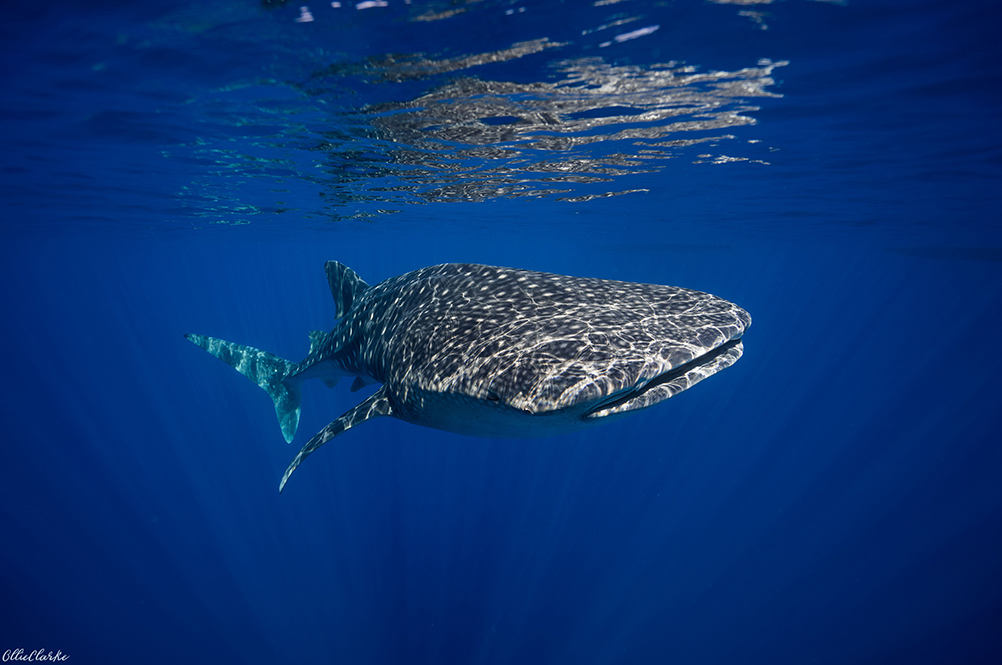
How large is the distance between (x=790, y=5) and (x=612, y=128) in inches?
209

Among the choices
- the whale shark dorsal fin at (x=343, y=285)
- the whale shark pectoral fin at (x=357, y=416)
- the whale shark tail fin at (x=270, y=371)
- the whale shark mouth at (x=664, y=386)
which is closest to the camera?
the whale shark mouth at (x=664, y=386)

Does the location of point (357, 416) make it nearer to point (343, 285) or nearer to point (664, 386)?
point (343, 285)

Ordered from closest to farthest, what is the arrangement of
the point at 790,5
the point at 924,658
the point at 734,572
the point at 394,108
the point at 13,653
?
the point at 790,5 → the point at 394,108 → the point at 13,653 → the point at 924,658 → the point at 734,572

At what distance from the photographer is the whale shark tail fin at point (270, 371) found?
9.09m

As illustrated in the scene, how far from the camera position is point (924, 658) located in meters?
21.6

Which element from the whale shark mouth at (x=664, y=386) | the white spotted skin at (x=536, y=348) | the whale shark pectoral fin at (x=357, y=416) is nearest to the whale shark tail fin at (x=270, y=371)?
the whale shark pectoral fin at (x=357, y=416)

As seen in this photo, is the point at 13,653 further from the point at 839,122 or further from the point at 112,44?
the point at 839,122

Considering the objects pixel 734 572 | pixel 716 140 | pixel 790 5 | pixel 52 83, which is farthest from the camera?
pixel 734 572

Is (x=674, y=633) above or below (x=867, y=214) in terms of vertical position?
below

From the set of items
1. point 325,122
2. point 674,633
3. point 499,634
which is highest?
point 325,122

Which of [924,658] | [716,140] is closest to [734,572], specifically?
[924,658]

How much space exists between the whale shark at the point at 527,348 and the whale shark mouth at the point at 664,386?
1 centimetres

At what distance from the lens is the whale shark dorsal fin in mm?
7492

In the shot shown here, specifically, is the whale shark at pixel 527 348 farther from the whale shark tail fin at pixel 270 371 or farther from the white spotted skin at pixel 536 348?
the whale shark tail fin at pixel 270 371
